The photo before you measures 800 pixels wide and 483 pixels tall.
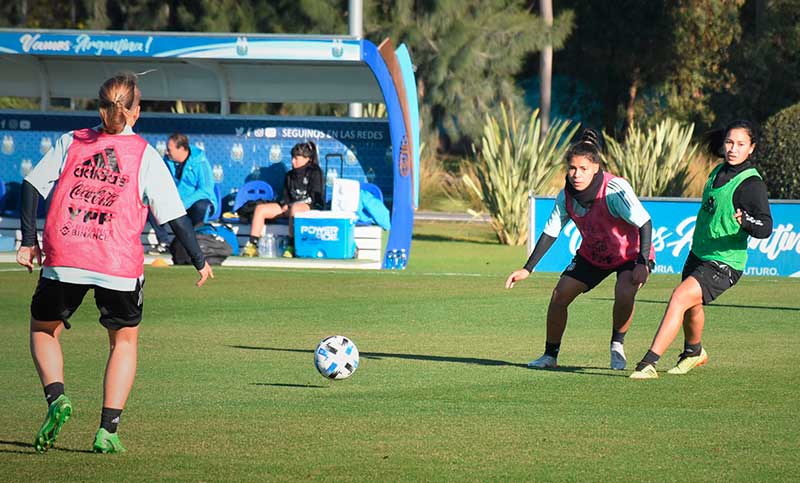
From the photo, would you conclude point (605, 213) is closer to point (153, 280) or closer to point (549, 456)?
point (549, 456)

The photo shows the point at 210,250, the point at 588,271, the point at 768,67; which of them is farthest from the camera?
the point at 768,67

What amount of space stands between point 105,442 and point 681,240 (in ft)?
43.0

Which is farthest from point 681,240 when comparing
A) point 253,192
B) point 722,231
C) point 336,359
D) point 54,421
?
point 54,421

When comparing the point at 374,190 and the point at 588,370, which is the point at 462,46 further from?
the point at 588,370

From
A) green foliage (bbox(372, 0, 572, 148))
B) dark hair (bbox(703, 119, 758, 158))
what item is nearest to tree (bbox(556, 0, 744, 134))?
green foliage (bbox(372, 0, 572, 148))

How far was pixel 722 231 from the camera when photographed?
31.9ft

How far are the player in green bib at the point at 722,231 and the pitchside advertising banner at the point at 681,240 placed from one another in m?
8.58

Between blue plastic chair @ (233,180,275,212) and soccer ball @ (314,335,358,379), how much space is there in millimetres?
12015

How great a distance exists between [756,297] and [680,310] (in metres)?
6.79

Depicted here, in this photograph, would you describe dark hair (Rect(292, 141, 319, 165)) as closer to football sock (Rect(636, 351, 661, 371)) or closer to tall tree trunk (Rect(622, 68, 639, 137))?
football sock (Rect(636, 351, 661, 371))

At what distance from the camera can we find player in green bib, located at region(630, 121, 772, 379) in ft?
31.1

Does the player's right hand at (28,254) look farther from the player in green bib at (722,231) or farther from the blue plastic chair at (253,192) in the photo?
the blue plastic chair at (253,192)

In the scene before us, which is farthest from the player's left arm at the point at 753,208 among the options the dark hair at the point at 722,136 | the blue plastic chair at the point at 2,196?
the blue plastic chair at the point at 2,196

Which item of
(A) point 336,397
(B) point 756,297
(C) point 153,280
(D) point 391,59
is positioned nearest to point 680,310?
(A) point 336,397
